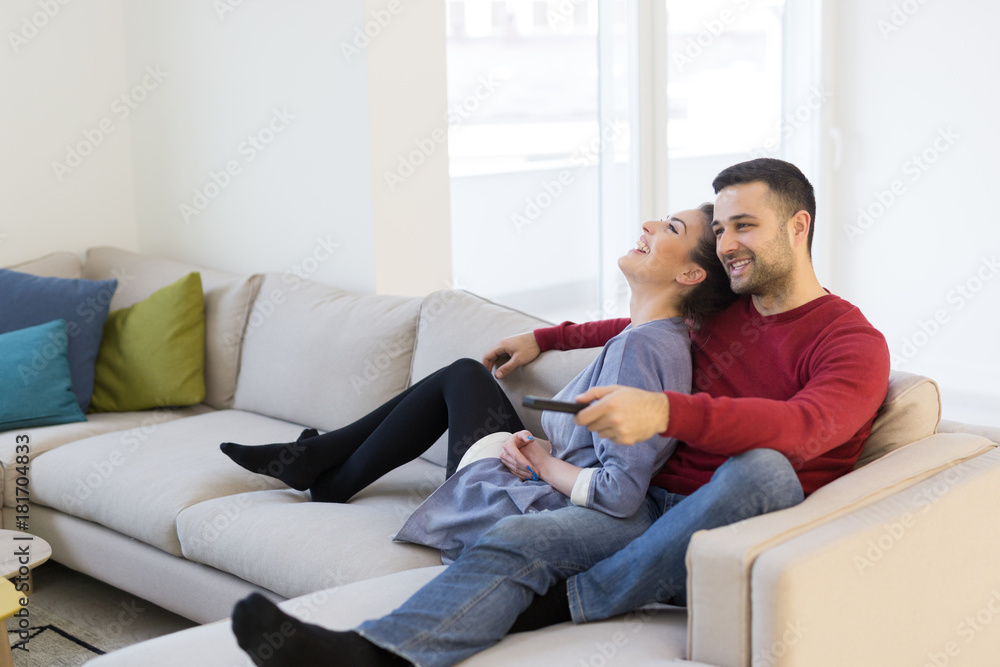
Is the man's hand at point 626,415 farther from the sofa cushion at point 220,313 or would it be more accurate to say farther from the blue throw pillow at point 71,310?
the blue throw pillow at point 71,310

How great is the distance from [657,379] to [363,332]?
1135 mm

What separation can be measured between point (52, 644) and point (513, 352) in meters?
1.32

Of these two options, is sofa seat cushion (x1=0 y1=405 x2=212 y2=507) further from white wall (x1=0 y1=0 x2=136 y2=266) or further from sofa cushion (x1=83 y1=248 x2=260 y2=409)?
white wall (x1=0 y1=0 x2=136 y2=266)

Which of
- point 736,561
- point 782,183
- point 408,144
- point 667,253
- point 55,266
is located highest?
point 408,144

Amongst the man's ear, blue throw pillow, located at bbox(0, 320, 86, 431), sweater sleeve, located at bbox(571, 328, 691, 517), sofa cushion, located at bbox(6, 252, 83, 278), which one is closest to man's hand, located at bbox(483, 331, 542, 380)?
sweater sleeve, located at bbox(571, 328, 691, 517)

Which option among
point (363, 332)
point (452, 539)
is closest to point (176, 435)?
point (363, 332)

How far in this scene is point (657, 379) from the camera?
173cm

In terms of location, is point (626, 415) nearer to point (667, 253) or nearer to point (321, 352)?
point (667, 253)

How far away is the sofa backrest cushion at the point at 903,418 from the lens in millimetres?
1674

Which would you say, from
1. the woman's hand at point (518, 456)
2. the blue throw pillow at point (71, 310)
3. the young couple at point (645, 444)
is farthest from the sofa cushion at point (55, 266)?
the woman's hand at point (518, 456)

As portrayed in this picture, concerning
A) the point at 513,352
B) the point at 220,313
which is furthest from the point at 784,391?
the point at 220,313

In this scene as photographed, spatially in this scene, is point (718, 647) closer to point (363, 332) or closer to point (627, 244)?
point (363, 332)

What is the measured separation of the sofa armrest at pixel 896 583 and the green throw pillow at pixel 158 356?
85.5 inches

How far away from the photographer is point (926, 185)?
4195 millimetres
